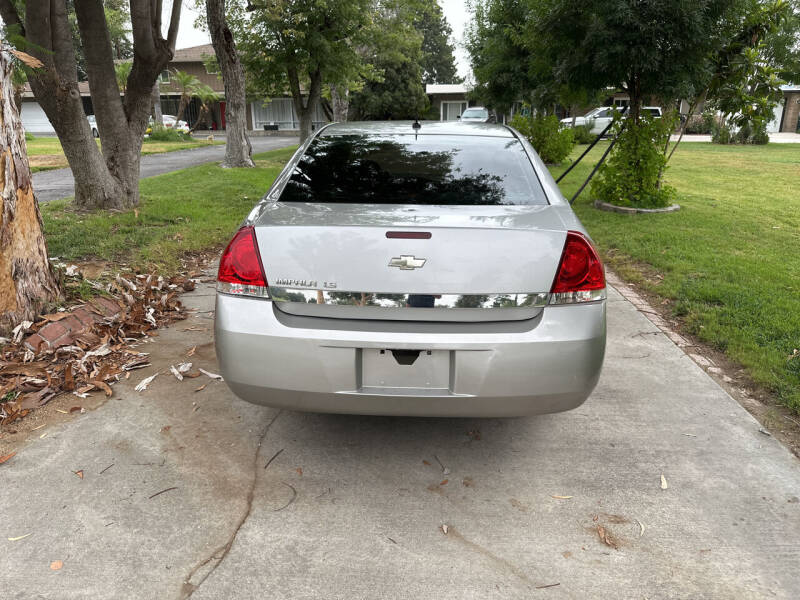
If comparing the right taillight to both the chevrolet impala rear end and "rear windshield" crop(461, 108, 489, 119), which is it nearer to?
the chevrolet impala rear end

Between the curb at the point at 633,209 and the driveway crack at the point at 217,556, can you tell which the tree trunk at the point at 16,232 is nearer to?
the driveway crack at the point at 217,556

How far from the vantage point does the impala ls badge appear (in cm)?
246

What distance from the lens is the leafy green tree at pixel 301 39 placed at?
16625 millimetres

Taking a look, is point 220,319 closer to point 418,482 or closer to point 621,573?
point 418,482

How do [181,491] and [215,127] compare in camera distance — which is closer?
[181,491]

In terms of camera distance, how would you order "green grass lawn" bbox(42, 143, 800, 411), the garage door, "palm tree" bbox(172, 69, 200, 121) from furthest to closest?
the garage door → "palm tree" bbox(172, 69, 200, 121) → "green grass lawn" bbox(42, 143, 800, 411)

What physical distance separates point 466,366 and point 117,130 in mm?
7473

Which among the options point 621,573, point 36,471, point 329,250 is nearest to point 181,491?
point 36,471

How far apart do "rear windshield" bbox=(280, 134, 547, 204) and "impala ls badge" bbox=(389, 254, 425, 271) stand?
0.56m

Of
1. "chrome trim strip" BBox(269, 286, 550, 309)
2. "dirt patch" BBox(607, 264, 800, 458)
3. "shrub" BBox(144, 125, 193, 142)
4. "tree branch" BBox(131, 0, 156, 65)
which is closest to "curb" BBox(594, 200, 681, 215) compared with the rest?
"dirt patch" BBox(607, 264, 800, 458)

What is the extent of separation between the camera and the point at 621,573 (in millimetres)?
2189

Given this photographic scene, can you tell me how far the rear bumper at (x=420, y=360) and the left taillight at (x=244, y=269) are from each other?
2.2 inches

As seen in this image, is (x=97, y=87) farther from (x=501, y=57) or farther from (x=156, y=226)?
(x=501, y=57)

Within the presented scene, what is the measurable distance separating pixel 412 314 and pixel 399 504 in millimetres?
810
